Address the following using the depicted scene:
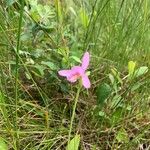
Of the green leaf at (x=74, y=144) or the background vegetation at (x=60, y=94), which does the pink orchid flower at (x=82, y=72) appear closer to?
the green leaf at (x=74, y=144)

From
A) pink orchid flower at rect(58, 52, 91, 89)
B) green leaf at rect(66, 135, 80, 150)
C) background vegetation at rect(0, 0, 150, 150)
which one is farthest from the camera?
background vegetation at rect(0, 0, 150, 150)

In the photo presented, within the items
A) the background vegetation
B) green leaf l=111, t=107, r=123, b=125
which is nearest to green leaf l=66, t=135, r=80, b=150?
the background vegetation

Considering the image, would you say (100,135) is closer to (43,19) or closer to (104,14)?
(43,19)

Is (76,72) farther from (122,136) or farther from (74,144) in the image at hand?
(122,136)

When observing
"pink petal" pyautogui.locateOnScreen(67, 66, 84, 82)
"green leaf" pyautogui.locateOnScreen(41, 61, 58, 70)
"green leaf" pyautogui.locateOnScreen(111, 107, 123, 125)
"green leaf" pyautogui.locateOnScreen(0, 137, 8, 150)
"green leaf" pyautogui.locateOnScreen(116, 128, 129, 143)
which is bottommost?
"green leaf" pyautogui.locateOnScreen(116, 128, 129, 143)

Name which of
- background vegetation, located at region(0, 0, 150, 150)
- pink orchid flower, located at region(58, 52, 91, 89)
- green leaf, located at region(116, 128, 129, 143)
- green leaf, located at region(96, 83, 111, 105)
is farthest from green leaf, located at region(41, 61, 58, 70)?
pink orchid flower, located at region(58, 52, 91, 89)

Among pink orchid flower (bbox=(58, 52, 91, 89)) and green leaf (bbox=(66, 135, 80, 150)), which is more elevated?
pink orchid flower (bbox=(58, 52, 91, 89))

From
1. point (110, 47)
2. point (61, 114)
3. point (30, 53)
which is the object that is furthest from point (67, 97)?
point (110, 47)

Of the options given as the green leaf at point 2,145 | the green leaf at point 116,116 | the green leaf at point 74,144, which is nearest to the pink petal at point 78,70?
the green leaf at point 74,144

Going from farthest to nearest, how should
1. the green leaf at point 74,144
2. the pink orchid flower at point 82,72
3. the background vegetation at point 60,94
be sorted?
1. the background vegetation at point 60,94
2. the green leaf at point 74,144
3. the pink orchid flower at point 82,72

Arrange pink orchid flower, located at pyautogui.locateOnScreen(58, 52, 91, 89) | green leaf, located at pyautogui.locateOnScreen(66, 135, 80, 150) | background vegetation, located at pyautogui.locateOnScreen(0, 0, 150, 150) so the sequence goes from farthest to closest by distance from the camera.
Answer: background vegetation, located at pyautogui.locateOnScreen(0, 0, 150, 150), green leaf, located at pyautogui.locateOnScreen(66, 135, 80, 150), pink orchid flower, located at pyautogui.locateOnScreen(58, 52, 91, 89)

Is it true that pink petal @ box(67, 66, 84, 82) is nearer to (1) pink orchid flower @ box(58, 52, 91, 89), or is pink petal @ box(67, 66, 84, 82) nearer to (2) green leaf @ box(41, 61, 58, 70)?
(1) pink orchid flower @ box(58, 52, 91, 89)

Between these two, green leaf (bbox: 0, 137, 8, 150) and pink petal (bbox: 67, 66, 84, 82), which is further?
green leaf (bbox: 0, 137, 8, 150)
